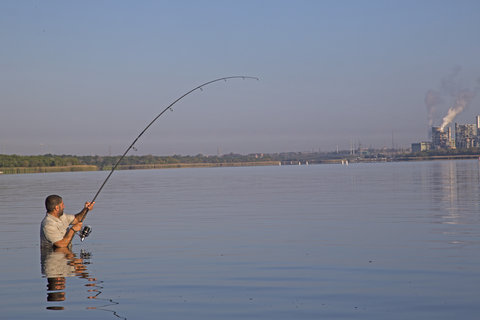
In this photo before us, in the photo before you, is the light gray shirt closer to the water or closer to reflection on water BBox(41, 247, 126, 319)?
reflection on water BBox(41, 247, 126, 319)

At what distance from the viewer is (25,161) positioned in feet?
554

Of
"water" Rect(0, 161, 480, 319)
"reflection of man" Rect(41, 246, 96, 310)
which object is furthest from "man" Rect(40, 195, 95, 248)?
"water" Rect(0, 161, 480, 319)

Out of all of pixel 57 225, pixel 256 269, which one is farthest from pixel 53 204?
pixel 256 269

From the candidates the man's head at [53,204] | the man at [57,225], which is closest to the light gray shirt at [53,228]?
the man at [57,225]

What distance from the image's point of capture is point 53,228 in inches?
474

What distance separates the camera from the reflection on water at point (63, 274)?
30.6 feet

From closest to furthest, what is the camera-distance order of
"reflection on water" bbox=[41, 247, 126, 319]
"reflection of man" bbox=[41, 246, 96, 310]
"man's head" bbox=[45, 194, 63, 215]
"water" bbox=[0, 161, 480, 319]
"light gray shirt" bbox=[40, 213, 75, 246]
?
"water" bbox=[0, 161, 480, 319], "reflection on water" bbox=[41, 247, 126, 319], "reflection of man" bbox=[41, 246, 96, 310], "man's head" bbox=[45, 194, 63, 215], "light gray shirt" bbox=[40, 213, 75, 246]

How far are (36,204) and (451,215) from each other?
66.5ft

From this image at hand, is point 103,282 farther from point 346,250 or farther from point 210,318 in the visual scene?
point 346,250

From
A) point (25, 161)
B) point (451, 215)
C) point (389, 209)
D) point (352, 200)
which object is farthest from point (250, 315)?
point (25, 161)

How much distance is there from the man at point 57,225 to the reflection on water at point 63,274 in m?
0.20

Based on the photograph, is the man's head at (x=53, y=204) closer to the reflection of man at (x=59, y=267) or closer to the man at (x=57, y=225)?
the man at (x=57, y=225)

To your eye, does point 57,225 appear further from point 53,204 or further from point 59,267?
point 59,267

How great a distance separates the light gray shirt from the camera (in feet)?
39.2
